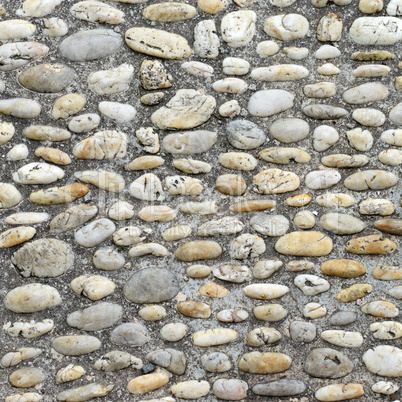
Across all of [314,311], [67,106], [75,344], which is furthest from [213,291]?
[67,106]

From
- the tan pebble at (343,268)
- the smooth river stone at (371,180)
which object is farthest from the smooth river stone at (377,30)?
the tan pebble at (343,268)

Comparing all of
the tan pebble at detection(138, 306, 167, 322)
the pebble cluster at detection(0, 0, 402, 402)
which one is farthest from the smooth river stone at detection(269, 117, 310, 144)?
the tan pebble at detection(138, 306, 167, 322)

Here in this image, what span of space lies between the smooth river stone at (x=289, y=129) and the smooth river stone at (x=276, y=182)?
0.09 metres

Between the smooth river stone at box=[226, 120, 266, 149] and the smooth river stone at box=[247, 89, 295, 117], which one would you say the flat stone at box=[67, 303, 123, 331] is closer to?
the smooth river stone at box=[226, 120, 266, 149]

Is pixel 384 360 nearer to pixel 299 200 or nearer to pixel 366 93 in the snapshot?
pixel 299 200

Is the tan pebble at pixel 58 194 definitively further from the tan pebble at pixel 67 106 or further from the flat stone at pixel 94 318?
the flat stone at pixel 94 318

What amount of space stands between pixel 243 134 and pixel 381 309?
59 cm

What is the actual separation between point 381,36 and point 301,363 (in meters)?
0.90

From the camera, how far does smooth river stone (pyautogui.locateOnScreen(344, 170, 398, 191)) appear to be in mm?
1287

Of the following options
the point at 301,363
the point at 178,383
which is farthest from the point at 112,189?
the point at 301,363

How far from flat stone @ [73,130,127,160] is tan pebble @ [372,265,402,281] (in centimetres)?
75

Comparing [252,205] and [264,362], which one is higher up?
[252,205]

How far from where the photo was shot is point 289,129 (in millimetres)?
1294

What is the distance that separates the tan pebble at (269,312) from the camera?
50.2 inches
